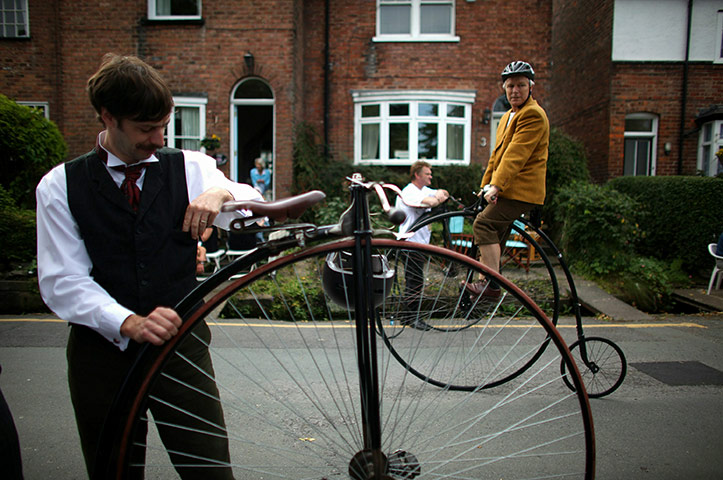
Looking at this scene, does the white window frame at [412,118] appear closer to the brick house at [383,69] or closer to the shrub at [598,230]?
the brick house at [383,69]

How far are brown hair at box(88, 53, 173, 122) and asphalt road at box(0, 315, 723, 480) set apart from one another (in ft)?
7.67

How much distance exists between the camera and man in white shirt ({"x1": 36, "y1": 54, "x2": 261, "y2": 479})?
173cm

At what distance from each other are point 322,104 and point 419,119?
2.89m

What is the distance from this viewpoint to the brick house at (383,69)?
13.1 metres

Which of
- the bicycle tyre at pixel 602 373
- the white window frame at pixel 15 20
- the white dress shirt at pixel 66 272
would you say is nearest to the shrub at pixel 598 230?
the bicycle tyre at pixel 602 373

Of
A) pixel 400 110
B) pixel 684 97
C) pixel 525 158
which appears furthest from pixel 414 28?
pixel 525 158

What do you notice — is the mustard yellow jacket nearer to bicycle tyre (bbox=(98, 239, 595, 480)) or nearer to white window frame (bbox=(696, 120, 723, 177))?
bicycle tyre (bbox=(98, 239, 595, 480))

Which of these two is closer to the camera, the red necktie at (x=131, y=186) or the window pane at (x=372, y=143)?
the red necktie at (x=131, y=186)

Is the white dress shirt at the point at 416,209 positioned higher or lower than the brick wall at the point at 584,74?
lower

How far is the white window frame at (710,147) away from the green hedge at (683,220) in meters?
4.00

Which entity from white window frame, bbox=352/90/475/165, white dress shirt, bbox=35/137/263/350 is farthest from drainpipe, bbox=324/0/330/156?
white dress shirt, bbox=35/137/263/350

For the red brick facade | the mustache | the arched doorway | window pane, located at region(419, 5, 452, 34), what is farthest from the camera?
the arched doorway

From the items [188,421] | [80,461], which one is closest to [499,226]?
[188,421]

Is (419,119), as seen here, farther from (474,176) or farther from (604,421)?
(604,421)
